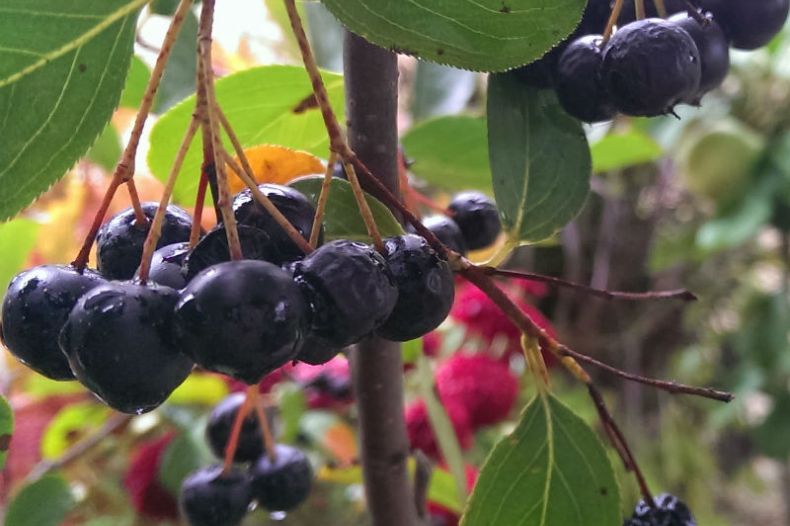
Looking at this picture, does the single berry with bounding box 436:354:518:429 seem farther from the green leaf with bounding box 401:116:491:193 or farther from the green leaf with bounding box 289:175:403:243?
the green leaf with bounding box 289:175:403:243

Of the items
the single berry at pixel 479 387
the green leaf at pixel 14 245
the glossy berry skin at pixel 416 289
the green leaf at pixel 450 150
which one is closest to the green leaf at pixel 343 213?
the glossy berry skin at pixel 416 289

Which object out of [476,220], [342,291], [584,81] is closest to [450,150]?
[476,220]

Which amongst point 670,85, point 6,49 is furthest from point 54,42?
point 670,85

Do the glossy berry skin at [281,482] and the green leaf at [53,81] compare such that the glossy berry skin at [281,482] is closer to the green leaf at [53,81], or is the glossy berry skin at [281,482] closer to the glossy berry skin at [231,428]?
the glossy berry skin at [231,428]

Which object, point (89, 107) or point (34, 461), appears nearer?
point (89, 107)

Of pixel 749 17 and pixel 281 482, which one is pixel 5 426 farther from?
pixel 749 17

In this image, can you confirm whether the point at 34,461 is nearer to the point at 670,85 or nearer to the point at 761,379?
the point at 670,85
